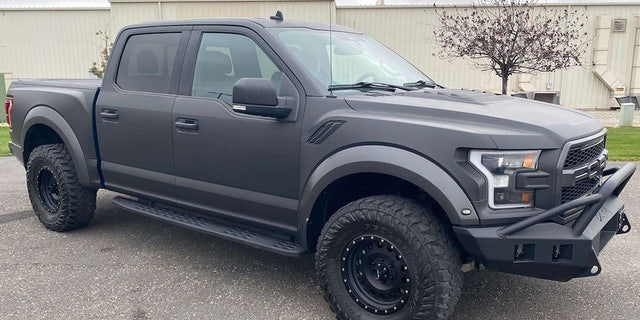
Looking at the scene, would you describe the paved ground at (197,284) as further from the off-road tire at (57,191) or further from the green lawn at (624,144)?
the green lawn at (624,144)

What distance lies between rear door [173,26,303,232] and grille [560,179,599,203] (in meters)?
1.60

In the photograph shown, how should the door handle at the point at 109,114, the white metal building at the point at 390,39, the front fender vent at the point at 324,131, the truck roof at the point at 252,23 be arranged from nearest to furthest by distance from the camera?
the front fender vent at the point at 324,131 → the truck roof at the point at 252,23 → the door handle at the point at 109,114 → the white metal building at the point at 390,39

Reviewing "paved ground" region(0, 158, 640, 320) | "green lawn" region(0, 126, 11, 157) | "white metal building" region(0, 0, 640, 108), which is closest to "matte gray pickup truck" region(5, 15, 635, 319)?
"paved ground" region(0, 158, 640, 320)

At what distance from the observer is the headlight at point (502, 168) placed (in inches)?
107

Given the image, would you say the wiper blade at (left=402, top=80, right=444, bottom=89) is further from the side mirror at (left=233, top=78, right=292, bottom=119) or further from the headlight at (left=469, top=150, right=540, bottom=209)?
the headlight at (left=469, top=150, right=540, bottom=209)

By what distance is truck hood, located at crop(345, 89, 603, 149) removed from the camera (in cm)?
275

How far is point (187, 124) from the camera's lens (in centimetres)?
391

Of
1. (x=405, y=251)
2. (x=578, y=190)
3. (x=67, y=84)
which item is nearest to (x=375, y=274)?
(x=405, y=251)

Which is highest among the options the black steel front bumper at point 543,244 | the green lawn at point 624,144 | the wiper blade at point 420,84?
Answer: the wiper blade at point 420,84

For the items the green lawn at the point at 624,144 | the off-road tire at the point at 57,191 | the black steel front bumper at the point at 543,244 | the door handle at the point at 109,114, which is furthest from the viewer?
the green lawn at the point at 624,144

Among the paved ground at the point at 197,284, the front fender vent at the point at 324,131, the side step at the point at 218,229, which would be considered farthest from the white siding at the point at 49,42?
the front fender vent at the point at 324,131

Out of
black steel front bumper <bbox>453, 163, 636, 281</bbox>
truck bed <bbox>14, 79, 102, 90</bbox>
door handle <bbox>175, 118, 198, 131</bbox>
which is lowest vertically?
black steel front bumper <bbox>453, 163, 636, 281</bbox>

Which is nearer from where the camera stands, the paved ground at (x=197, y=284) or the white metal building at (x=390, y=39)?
the paved ground at (x=197, y=284)

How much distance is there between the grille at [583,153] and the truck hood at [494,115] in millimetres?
67
